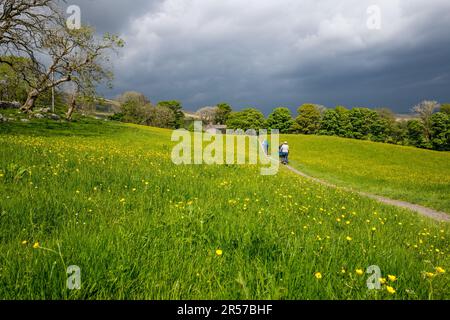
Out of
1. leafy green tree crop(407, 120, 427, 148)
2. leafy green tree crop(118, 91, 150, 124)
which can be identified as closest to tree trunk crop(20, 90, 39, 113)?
leafy green tree crop(118, 91, 150, 124)

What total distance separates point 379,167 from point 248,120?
8317cm

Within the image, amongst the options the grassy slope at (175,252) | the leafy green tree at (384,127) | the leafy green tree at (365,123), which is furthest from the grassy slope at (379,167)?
the leafy green tree at (384,127)

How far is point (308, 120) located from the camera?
352 feet

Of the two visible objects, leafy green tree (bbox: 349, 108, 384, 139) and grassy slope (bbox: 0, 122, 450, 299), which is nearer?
grassy slope (bbox: 0, 122, 450, 299)

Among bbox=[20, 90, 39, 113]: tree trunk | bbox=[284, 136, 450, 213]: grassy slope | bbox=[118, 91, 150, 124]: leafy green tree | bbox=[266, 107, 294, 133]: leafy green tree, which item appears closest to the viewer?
bbox=[284, 136, 450, 213]: grassy slope

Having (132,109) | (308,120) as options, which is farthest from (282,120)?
(132,109)

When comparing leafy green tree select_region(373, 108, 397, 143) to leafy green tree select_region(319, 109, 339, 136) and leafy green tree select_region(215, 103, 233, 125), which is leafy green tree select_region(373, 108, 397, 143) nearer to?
leafy green tree select_region(319, 109, 339, 136)

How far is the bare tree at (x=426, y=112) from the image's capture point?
86.8 m

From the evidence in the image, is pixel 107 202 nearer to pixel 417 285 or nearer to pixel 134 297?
pixel 134 297

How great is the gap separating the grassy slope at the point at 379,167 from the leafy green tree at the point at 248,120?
4870 centimetres

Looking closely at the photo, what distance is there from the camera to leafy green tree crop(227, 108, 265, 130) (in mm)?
113250

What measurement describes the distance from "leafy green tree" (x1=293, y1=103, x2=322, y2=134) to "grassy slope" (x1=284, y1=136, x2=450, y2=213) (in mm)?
45049

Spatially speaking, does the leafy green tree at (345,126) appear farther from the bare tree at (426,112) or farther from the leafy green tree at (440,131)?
the leafy green tree at (440,131)

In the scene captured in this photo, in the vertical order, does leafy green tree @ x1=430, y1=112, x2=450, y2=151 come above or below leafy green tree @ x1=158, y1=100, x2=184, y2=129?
below
